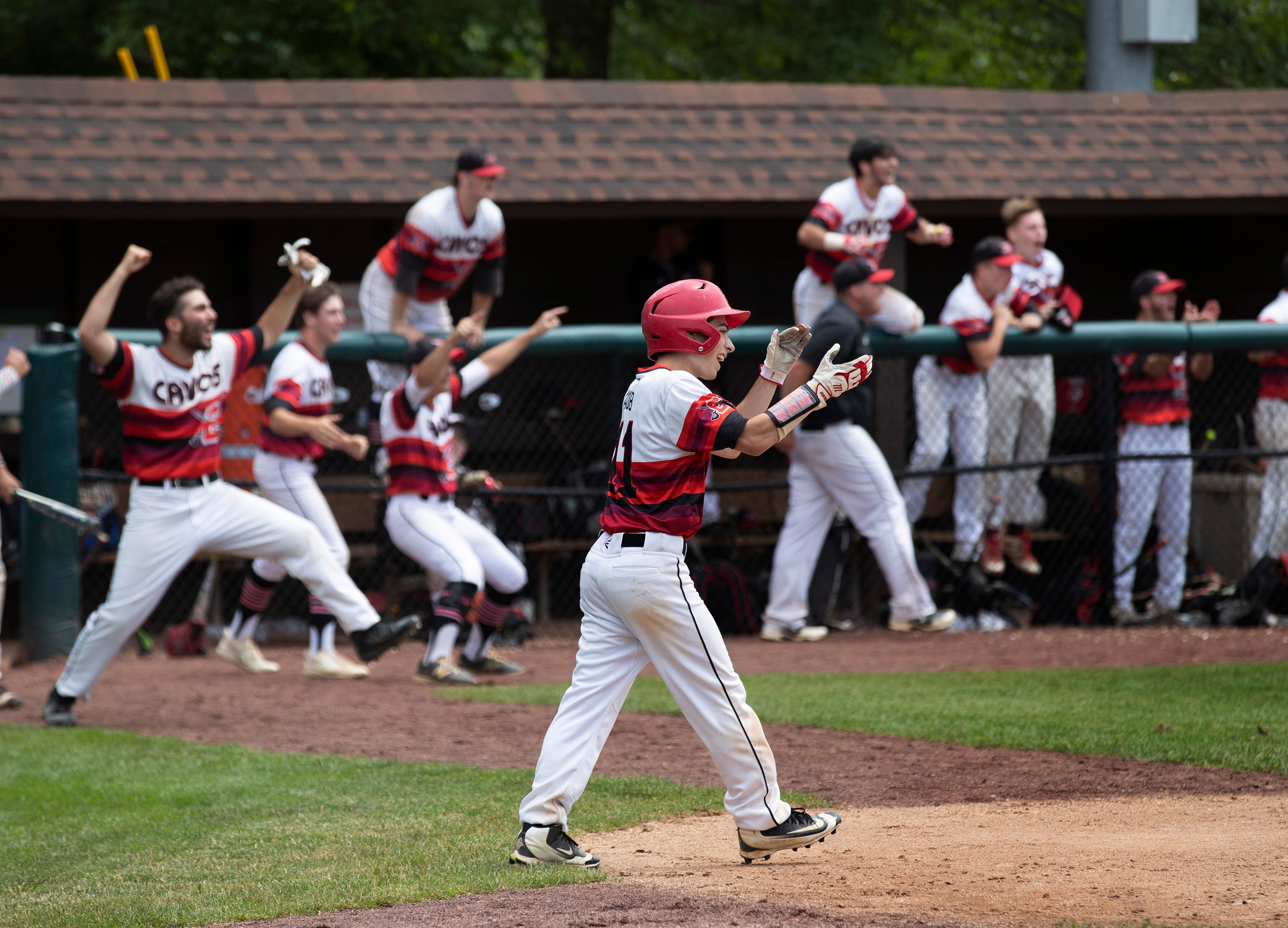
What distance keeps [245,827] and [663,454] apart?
72.8 inches

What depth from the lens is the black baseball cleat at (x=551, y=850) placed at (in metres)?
3.94

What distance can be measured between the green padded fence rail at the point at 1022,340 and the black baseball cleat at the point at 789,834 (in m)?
4.46

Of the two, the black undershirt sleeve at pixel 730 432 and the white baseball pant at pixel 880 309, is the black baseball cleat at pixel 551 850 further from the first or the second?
the white baseball pant at pixel 880 309

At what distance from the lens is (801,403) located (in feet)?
12.5

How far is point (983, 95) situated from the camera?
1103 cm

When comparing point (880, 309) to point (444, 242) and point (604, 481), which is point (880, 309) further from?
point (444, 242)

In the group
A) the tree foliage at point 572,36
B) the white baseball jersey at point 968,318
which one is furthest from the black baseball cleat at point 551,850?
the tree foliage at point 572,36

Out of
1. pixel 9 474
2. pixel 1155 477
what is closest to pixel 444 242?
pixel 9 474

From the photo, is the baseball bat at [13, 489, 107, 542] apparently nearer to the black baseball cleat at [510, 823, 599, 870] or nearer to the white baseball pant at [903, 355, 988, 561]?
the black baseball cleat at [510, 823, 599, 870]

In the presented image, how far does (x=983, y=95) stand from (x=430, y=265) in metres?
5.10

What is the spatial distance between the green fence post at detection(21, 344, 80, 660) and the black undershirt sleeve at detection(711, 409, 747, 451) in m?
5.01

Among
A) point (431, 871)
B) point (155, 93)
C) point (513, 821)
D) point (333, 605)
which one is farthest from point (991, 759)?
point (155, 93)

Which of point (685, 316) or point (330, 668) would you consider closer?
point (685, 316)

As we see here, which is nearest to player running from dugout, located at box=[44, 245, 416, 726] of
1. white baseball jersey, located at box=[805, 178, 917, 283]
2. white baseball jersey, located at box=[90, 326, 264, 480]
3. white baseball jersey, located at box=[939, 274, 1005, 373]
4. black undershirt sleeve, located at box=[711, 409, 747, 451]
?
white baseball jersey, located at box=[90, 326, 264, 480]
